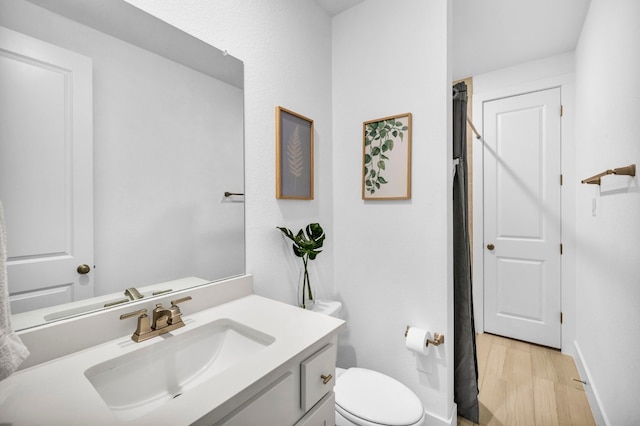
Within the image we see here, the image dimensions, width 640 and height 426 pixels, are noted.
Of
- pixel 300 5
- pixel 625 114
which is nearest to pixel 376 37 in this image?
pixel 300 5

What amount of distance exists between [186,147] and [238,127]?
10.9 inches

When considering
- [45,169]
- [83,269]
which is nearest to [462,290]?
[83,269]

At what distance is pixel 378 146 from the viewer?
172cm

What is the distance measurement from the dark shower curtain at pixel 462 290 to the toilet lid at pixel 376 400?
19.6 inches

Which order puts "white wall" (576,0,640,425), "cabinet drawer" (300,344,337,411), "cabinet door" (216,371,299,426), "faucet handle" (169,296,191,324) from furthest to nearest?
"white wall" (576,0,640,425) < "faucet handle" (169,296,191,324) < "cabinet drawer" (300,344,337,411) < "cabinet door" (216,371,299,426)

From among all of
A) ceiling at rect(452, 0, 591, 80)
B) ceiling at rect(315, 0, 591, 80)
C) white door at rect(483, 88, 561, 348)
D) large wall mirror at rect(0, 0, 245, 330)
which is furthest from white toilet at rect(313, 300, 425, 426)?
ceiling at rect(452, 0, 591, 80)

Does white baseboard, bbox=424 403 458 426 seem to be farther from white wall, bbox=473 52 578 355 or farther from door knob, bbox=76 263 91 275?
door knob, bbox=76 263 91 275

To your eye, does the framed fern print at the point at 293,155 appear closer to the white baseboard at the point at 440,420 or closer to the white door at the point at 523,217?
A: the white baseboard at the point at 440,420

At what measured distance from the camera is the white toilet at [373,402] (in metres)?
1.18

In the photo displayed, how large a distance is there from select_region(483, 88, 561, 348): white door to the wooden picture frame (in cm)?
161

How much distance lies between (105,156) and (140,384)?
679 mm

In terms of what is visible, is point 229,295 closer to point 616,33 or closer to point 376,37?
point 376,37

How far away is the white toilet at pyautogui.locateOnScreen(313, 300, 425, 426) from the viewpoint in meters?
1.18

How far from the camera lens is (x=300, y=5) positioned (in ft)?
5.39
